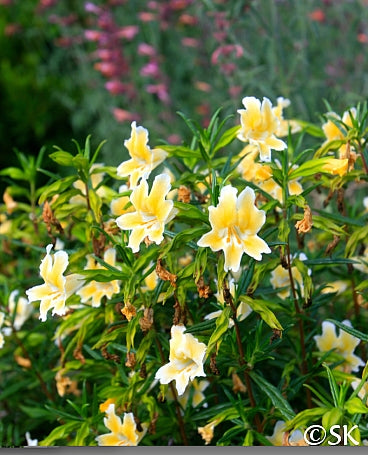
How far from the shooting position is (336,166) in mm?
1685

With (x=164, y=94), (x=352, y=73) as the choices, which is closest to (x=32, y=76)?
(x=164, y=94)

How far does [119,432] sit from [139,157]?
61 cm

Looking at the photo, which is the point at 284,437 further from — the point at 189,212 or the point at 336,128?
the point at 336,128

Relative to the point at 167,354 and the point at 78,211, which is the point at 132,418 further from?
the point at 78,211

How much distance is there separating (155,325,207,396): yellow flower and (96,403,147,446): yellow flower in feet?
0.59

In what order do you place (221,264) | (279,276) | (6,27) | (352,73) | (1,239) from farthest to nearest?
(6,27)
(352,73)
(1,239)
(279,276)
(221,264)

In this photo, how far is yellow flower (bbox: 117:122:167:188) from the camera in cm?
178

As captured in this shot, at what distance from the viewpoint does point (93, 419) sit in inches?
71.7

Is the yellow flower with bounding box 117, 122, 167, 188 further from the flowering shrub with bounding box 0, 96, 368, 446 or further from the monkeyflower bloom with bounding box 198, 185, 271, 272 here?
the monkeyflower bloom with bounding box 198, 185, 271, 272

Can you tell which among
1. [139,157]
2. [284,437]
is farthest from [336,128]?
[284,437]

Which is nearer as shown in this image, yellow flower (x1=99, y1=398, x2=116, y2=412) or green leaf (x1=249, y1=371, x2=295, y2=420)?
green leaf (x1=249, y1=371, x2=295, y2=420)

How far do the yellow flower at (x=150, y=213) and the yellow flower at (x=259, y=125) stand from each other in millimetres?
248

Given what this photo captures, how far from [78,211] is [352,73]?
3.18 m

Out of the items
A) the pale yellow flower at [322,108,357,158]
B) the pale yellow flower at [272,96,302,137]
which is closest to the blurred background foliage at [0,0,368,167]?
the pale yellow flower at [272,96,302,137]
